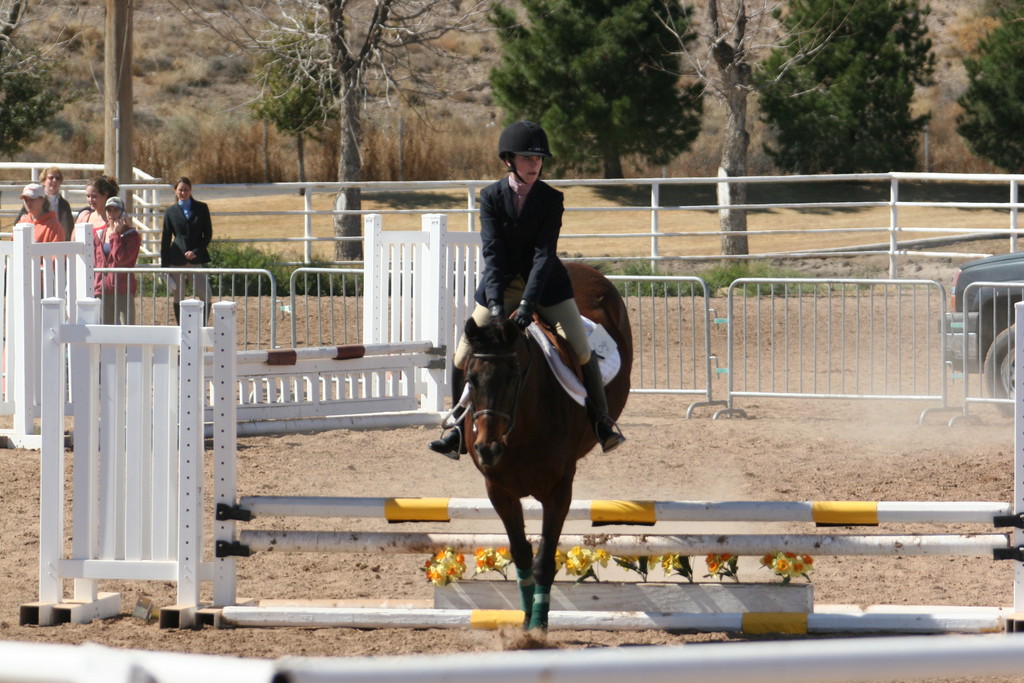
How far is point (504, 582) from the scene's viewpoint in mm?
5887

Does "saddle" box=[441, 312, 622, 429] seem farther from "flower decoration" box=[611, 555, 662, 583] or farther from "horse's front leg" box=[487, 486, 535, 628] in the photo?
"flower decoration" box=[611, 555, 662, 583]

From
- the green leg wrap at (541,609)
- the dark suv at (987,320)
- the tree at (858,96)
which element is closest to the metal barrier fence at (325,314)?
the dark suv at (987,320)

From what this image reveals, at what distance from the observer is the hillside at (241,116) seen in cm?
3325

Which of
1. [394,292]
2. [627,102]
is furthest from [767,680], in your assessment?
[627,102]

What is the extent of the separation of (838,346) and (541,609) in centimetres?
991

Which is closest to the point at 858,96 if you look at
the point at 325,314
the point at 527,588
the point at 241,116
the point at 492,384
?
the point at 325,314

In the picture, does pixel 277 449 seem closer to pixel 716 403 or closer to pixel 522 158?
pixel 716 403

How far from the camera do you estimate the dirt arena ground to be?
5535 mm

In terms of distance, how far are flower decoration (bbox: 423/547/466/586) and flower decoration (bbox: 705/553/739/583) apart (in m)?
1.11

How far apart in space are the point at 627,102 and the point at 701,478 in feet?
69.1

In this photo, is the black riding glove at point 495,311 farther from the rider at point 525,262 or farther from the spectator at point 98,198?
the spectator at point 98,198

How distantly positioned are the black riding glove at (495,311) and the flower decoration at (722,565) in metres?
1.46

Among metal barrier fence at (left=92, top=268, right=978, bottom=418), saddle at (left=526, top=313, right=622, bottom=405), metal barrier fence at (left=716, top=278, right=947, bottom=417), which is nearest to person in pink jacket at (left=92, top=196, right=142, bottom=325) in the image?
metal barrier fence at (left=92, top=268, right=978, bottom=418)

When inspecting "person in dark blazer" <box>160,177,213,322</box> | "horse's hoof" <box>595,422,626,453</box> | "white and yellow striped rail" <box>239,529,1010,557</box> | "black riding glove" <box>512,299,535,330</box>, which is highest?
"person in dark blazer" <box>160,177,213,322</box>
